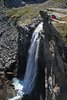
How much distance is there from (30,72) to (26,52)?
233 inches

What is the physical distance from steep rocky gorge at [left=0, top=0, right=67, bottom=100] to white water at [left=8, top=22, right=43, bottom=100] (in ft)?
4.15

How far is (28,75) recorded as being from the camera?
182 feet

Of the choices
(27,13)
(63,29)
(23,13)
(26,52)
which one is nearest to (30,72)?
(26,52)

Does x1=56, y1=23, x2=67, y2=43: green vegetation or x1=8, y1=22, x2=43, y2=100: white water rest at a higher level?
x1=56, y1=23, x2=67, y2=43: green vegetation

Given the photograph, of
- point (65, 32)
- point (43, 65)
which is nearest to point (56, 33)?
point (65, 32)

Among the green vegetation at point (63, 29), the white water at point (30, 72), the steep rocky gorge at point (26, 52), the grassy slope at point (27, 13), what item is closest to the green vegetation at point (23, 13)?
the grassy slope at point (27, 13)

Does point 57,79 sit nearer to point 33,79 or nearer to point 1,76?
point 33,79

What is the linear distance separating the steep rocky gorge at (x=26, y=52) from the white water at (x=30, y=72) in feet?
4.15

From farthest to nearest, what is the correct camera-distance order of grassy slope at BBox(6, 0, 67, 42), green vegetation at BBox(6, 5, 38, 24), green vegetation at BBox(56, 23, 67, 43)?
green vegetation at BBox(6, 5, 38, 24) → grassy slope at BBox(6, 0, 67, 42) → green vegetation at BBox(56, 23, 67, 43)

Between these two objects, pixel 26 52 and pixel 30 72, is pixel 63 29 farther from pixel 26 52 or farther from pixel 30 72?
pixel 26 52

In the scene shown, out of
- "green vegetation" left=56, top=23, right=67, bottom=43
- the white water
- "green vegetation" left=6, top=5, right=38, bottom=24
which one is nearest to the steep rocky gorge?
"green vegetation" left=56, top=23, right=67, bottom=43

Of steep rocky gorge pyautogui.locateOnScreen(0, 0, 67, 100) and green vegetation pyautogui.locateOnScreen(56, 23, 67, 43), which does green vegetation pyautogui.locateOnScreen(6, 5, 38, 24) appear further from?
green vegetation pyautogui.locateOnScreen(56, 23, 67, 43)

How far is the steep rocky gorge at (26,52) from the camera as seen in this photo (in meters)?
34.1

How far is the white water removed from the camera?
51719mm
